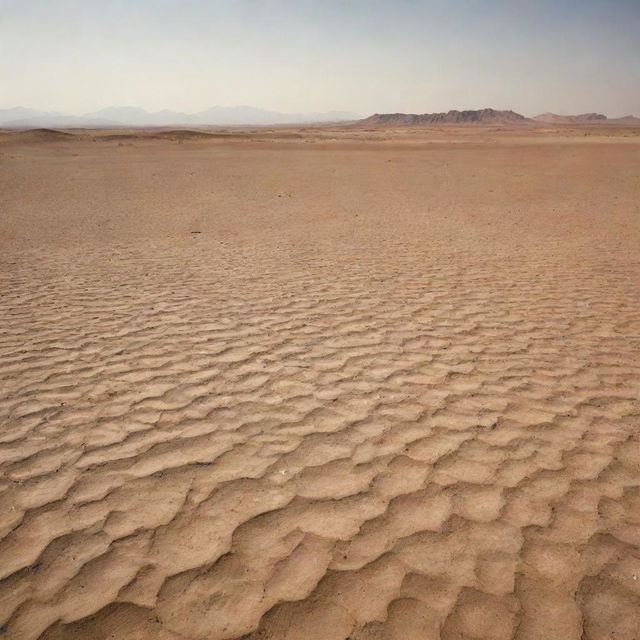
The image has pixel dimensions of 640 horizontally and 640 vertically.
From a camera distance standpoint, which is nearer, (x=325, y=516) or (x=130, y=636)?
(x=130, y=636)

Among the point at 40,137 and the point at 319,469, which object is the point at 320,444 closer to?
the point at 319,469

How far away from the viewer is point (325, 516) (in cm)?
282

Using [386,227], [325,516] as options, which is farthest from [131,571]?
[386,227]

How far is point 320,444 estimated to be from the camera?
11.3ft

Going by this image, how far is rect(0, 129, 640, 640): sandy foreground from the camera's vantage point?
232cm

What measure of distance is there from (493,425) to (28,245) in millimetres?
9476

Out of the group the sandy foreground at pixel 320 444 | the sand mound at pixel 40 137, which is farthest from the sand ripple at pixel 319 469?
the sand mound at pixel 40 137

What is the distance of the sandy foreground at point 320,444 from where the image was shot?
2322mm

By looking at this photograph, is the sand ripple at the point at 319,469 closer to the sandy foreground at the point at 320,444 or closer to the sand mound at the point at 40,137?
the sandy foreground at the point at 320,444

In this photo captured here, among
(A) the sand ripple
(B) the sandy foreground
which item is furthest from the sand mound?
(A) the sand ripple

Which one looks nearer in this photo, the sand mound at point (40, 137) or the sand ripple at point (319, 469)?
the sand ripple at point (319, 469)

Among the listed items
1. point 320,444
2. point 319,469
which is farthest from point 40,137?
point 319,469

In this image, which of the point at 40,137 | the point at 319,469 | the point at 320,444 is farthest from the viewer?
the point at 40,137

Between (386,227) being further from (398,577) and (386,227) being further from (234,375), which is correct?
(398,577)
